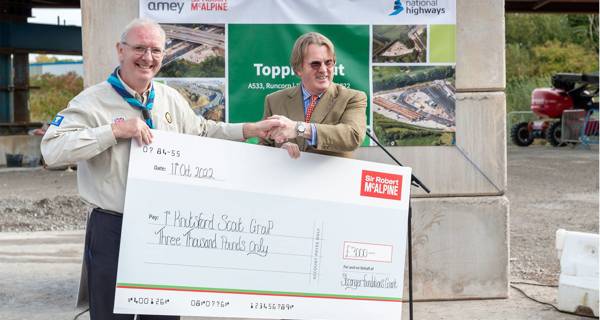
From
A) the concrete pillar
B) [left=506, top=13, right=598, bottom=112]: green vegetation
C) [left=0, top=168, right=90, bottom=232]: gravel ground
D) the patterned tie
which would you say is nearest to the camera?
the patterned tie

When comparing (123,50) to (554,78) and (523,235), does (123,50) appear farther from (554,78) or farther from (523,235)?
(554,78)

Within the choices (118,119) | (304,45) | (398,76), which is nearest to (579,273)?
(398,76)

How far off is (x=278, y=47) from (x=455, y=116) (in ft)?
4.47

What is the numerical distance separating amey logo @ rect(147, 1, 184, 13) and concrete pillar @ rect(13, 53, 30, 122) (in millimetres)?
18502

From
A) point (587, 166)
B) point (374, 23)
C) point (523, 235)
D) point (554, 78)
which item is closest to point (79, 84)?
point (554, 78)

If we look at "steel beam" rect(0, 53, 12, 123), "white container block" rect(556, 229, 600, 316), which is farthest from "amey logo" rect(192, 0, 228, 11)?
"steel beam" rect(0, 53, 12, 123)

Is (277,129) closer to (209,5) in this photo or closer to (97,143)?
(97,143)

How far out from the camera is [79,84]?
3953 centimetres

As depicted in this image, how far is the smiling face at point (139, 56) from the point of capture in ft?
10.7

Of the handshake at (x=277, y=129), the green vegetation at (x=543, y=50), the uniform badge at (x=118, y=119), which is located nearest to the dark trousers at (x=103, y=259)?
the uniform badge at (x=118, y=119)

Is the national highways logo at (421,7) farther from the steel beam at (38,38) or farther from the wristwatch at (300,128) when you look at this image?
the steel beam at (38,38)

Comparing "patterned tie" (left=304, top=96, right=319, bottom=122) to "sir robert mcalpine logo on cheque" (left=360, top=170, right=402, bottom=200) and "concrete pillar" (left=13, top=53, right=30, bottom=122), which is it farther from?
"concrete pillar" (left=13, top=53, right=30, bottom=122)

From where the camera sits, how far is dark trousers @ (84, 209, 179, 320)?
3.41 metres

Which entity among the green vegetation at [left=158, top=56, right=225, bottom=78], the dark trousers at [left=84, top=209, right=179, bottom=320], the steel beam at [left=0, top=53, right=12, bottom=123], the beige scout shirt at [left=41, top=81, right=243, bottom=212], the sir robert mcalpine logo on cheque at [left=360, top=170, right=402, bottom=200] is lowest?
the dark trousers at [left=84, top=209, right=179, bottom=320]
